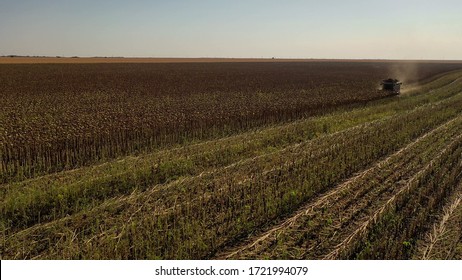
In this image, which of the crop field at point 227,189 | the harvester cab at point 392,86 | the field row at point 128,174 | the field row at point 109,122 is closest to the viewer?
the crop field at point 227,189

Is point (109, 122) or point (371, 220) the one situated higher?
point (109, 122)

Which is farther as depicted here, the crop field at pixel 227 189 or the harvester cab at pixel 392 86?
the harvester cab at pixel 392 86

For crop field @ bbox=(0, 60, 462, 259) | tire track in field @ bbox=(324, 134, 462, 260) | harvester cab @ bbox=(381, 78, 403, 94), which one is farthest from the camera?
harvester cab @ bbox=(381, 78, 403, 94)

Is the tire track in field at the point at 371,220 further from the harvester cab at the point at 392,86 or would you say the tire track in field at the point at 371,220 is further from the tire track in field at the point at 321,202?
the harvester cab at the point at 392,86

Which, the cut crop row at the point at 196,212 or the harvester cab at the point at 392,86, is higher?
the harvester cab at the point at 392,86

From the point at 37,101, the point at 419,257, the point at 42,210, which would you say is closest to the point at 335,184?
the point at 419,257

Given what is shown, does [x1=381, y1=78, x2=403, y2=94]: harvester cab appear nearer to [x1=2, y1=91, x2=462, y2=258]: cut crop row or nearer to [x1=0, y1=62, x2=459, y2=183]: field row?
[x1=0, y1=62, x2=459, y2=183]: field row

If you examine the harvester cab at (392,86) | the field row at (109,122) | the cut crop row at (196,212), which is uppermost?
the harvester cab at (392,86)

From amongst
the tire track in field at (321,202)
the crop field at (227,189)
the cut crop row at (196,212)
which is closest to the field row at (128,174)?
the crop field at (227,189)

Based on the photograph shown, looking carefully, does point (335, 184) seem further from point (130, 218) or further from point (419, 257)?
point (130, 218)

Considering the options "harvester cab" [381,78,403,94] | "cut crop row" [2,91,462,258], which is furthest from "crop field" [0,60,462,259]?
"harvester cab" [381,78,403,94]

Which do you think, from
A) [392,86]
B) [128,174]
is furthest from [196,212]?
[392,86]

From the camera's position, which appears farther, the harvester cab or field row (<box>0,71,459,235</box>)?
the harvester cab

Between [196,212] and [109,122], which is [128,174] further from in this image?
[109,122]
